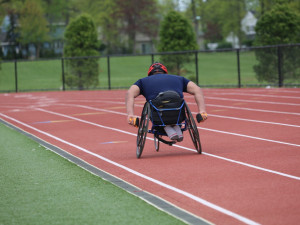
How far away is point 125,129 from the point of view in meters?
15.8

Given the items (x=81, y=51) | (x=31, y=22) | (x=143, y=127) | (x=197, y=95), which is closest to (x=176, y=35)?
(x=81, y=51)

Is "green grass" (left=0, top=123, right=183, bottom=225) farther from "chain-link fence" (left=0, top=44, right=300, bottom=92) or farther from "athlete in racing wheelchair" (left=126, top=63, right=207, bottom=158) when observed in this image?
"chain-link fence" (left=0, top=44, right=300, bottom=92)

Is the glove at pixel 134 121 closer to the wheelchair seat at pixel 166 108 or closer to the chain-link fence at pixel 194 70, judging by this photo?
the wheelchair seat at pixel 166 108

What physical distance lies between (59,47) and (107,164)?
95.4 m

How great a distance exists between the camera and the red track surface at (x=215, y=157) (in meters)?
6.95

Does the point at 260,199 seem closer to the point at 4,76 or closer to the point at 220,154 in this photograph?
the point at 220,154

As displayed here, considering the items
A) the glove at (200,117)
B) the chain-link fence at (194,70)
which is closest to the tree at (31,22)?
the chain-link fence at (194,70)

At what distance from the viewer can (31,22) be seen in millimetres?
78062

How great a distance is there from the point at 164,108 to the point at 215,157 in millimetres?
1100

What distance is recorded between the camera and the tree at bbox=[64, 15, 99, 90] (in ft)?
121

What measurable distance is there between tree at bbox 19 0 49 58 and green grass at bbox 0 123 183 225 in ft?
219

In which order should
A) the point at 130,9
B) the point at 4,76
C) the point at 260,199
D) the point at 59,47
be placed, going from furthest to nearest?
the point at 59,47
the point at 130,9
the point at 4,76
the point at 260,199

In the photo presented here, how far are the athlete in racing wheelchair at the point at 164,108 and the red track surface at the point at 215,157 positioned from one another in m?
A: 0.42

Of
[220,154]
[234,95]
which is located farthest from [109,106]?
[220,154]
